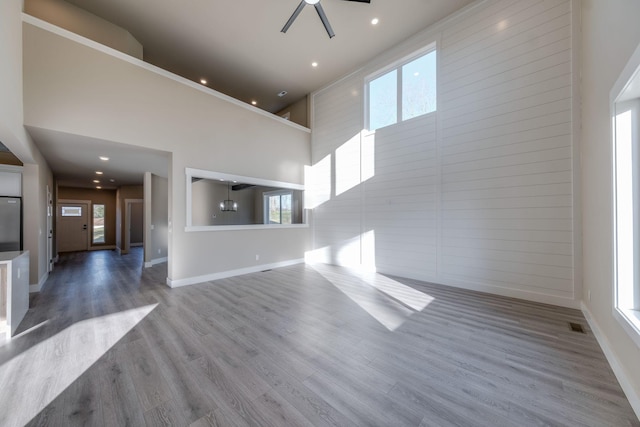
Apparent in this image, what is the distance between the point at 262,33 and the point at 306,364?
5718mm

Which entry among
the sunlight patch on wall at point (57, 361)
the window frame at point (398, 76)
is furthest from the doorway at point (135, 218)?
the window frame at point (398, 76)

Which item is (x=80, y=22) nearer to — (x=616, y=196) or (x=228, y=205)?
(x=228, y=205)

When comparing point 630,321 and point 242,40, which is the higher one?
point 242,40

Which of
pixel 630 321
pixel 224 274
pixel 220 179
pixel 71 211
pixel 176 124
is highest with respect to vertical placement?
pixel 176 124

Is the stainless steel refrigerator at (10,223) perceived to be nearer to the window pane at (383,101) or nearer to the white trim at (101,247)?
the window pane at (383,101)

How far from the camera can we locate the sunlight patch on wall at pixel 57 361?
1.63 m

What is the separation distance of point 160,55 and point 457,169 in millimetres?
6970

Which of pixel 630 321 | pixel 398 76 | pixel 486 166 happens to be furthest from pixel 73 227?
pixel 630 321

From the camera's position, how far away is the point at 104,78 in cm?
365

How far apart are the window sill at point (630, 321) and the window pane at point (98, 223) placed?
14.1m

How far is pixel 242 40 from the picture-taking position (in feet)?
16.4

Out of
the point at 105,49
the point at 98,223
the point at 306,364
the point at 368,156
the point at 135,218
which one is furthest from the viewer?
the point at 135,218

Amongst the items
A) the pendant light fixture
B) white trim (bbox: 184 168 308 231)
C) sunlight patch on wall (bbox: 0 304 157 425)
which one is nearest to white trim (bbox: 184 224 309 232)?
white trim (bbox: 184 168 308 231)

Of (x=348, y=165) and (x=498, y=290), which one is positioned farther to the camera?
(x=348, y=165)
